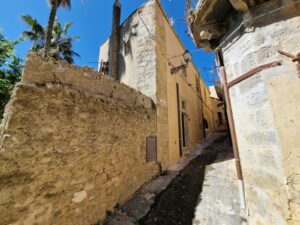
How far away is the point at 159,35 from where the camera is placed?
6.26 meters

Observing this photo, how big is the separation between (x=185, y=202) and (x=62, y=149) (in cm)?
279

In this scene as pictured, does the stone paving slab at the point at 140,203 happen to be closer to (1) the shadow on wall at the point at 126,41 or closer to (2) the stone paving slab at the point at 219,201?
(2) the stone paving slab at the point at 219,201

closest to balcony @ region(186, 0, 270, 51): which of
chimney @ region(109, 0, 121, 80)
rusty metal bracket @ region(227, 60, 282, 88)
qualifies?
rusty metal bracket @ region(227, 60, 282, 88)

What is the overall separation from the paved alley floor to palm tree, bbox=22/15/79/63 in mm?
9357

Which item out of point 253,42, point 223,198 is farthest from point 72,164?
point 223,198

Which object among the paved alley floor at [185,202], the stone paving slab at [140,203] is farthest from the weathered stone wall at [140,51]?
the paved alley floor at [185,202]

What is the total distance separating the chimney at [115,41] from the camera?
712 cm

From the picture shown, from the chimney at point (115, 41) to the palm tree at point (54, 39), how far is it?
13.0 ft

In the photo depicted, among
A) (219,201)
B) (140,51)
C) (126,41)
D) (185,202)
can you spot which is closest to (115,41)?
(126,41)

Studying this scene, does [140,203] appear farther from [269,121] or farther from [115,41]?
[115,41]

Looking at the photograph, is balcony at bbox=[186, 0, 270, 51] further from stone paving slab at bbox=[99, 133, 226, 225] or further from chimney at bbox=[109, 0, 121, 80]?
chimney at bbox=[109, 0, 121, 80]

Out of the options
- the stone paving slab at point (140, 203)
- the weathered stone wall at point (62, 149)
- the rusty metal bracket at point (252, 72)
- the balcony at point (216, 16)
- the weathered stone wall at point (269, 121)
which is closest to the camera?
the weathered stone wall at point (269, 121)

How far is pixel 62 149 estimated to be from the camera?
2.17 m

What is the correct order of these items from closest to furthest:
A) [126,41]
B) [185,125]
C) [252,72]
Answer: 1. [252,72]
2. [126,41]
3. [185,125]
